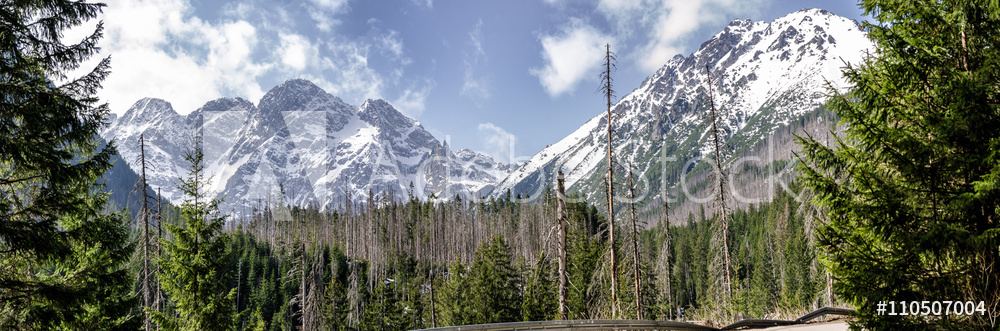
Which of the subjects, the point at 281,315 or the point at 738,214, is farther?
the point at 738,214

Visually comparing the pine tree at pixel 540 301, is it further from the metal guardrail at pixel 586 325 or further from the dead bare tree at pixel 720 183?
the metal guardrail at pixel 586 325

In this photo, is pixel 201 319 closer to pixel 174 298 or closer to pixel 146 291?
pixel 174 298

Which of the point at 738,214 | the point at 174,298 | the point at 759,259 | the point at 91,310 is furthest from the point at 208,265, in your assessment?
the point at 738,214

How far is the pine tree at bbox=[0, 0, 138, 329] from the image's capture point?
305 inches

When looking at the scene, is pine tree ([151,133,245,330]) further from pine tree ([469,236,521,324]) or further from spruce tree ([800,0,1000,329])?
pine tree ([469,236,521,324])

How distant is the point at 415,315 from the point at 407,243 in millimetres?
38599

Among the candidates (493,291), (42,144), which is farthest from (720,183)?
(42,144)

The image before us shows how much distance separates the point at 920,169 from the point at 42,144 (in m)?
13.6

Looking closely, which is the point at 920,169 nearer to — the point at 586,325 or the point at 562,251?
the point at 586,325

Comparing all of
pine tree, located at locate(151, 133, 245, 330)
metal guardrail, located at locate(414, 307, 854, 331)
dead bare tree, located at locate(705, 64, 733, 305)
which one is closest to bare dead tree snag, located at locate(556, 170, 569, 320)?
metal guardrail, located at locate(414, 307, 854, 331)

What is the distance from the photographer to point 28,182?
8.82 metres

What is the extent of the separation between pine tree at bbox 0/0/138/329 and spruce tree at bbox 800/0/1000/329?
1240 cm

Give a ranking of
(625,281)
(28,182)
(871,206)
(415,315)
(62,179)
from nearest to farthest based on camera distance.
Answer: (871,206)
(62,179)
(28,182)
(625,281)
(415,315)

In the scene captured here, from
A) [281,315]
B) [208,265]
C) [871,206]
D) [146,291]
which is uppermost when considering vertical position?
[871,206]
